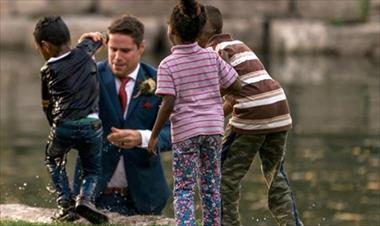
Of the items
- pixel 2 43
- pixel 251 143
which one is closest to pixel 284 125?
pixel 251 143

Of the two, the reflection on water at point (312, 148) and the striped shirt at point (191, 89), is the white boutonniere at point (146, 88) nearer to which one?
the striped shirt at point (191, 89)

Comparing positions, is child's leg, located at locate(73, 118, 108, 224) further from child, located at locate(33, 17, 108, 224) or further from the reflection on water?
the reflection on water

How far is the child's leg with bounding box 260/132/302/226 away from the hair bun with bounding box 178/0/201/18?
3.51 feet

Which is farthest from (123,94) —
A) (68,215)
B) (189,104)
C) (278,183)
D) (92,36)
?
(189,104)

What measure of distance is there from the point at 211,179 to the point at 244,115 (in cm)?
57

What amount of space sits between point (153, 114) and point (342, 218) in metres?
3.10

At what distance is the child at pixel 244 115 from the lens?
6.48m

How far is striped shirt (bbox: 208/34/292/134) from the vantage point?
6.48 m

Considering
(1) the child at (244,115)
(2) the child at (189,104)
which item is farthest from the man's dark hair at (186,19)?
(1) the child at (244,115)

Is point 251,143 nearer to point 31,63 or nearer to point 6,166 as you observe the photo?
point 6,166

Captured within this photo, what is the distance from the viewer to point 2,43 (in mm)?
28156

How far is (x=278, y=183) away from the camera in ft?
22.1

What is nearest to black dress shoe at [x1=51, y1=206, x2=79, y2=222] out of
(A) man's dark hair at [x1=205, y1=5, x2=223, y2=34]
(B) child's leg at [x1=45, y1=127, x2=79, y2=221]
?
(B) child's leg at [x1=45, y1=127, x2=79, y2=221]

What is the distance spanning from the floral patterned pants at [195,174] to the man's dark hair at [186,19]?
0.55m
